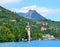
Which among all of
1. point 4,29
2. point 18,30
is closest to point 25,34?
point 18,30

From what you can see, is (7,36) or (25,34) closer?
(7,36)

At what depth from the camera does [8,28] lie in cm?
18262

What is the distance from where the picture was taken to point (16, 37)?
17925 cm

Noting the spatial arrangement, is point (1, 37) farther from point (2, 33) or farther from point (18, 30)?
point (18, 30)

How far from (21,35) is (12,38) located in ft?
36.5

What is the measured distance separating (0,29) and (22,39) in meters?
14.7

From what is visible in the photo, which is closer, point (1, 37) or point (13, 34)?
point (1, 37)

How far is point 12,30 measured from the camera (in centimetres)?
18525

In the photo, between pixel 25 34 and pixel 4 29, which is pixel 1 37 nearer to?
pixel 4 29

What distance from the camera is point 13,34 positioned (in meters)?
178

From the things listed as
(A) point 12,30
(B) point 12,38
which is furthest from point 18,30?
(B) point 12,38

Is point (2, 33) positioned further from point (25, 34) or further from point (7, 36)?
point (25, 34)

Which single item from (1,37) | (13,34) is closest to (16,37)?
(13,34)

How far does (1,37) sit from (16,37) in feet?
47.1
